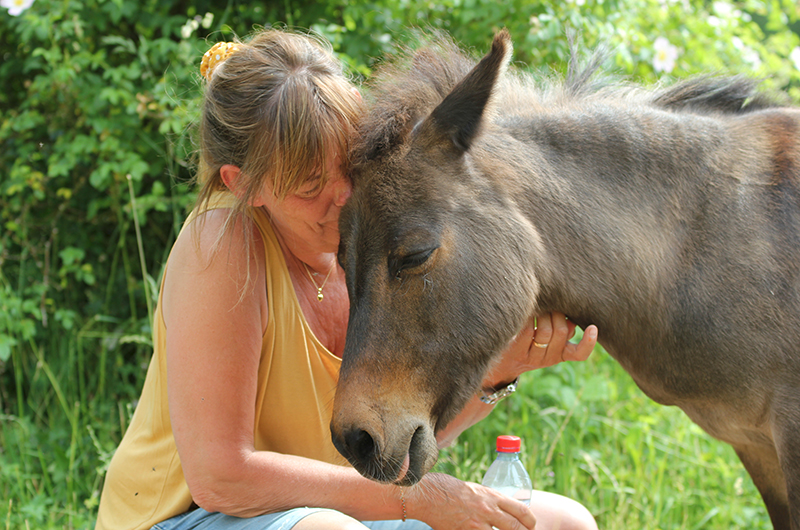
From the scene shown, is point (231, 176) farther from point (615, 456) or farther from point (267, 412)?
point (615, 456)

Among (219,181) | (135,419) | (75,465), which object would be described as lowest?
(75,465)

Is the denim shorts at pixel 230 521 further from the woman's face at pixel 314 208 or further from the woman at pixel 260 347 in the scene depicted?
the woman's face at pixel 314 208

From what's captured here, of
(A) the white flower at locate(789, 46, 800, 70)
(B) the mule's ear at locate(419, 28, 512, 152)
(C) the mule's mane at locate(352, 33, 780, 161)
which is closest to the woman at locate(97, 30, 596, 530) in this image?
(C) the mule's mane at locate(352, 33, 780, 161)

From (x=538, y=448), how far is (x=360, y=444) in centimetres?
232

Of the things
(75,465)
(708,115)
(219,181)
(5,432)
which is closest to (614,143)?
(708,115)

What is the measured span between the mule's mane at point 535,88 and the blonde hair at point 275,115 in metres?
0.10

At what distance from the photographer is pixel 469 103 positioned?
1757 millimetres

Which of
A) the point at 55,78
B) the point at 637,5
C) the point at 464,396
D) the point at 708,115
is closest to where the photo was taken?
the point at 464,396

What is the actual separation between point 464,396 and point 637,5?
3394 mm

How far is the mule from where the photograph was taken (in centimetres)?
171

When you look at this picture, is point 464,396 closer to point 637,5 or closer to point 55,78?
point 55,78

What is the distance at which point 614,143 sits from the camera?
195cm

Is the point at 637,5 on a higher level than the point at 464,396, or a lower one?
higher

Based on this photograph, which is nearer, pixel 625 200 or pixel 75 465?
pixel 625 200
